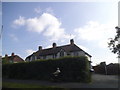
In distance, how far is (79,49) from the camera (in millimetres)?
50594

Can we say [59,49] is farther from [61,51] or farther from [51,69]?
[51,69]

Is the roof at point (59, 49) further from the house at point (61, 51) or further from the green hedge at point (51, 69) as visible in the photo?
the green hedge at point (51, 69)

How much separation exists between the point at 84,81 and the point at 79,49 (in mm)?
28440

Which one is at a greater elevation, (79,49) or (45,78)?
(79,49)

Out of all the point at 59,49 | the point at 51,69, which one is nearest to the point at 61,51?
the point at 59,49

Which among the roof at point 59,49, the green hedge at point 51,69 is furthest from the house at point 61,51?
the green hedge at point 51,69

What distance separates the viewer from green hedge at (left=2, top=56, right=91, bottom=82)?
77.0 ft

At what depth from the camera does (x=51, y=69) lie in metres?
26.5

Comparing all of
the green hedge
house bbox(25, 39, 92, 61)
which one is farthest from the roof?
Answer: the green hedge

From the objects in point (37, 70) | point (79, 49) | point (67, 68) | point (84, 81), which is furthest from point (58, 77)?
point (79, 49)

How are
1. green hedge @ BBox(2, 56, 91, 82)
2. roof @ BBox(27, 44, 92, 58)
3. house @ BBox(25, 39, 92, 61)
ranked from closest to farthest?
green hedge @ BBox(2, 56, 91, 82), house @ BBox(25, 39, 92, 61), roof @ BBox(27, 44, 92, 58)

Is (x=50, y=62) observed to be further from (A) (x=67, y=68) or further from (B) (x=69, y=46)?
(B) (x=69, y=46)

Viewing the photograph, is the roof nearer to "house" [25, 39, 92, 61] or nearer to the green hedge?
"house" [25, 39, 92, 61]

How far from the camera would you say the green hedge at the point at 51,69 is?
23.5 metres
